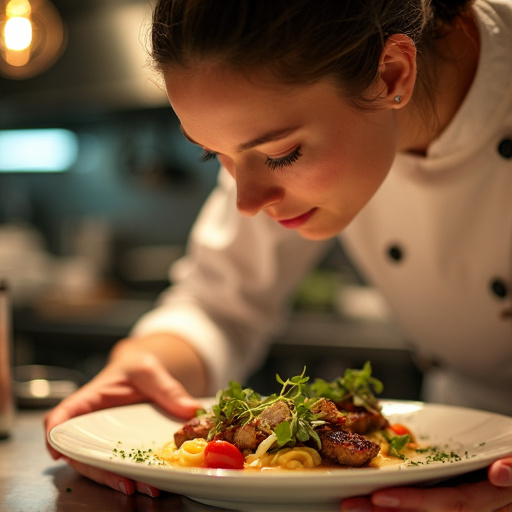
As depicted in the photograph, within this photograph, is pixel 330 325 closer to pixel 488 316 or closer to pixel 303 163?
pixel 488 316

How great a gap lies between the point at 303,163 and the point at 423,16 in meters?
0.32

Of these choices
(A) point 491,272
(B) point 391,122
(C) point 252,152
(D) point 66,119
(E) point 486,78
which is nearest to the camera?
(C) point 252,152

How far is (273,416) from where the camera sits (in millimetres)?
1104

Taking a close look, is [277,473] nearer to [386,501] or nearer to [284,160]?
[386,501]

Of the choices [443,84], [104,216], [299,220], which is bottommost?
[104,216]

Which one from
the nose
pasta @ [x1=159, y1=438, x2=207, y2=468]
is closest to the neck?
the nose

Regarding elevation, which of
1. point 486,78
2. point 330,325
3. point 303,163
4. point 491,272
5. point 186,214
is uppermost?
point 486,78

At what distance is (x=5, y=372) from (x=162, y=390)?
1.14 ft

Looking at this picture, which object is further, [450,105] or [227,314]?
[227,314]

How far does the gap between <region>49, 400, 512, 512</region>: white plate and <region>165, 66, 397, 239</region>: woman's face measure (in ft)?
1.30

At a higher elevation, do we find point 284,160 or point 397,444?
point 284,160

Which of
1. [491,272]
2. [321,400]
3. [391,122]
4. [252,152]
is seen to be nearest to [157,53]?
[252,152]

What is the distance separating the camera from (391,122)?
1.22 metres

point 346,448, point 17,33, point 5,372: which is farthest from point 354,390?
point 17,33
